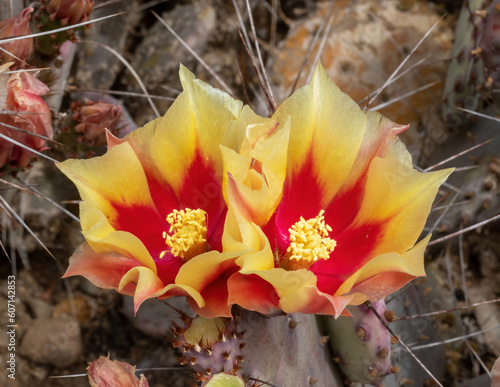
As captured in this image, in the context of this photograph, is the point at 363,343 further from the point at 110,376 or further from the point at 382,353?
the point at 110,376

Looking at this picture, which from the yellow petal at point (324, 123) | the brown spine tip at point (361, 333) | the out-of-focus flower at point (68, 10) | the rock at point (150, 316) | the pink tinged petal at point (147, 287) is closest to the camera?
the pink tinged petal at point (147, 287)

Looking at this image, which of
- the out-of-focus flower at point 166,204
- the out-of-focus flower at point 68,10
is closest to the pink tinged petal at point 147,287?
the out-of-focus flower at point 166,204

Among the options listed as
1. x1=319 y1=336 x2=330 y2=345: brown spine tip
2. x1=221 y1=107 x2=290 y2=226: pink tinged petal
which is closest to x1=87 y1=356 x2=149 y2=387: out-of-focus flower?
x1=221 y1=107 x2=290 y2=226: pink tinged petal

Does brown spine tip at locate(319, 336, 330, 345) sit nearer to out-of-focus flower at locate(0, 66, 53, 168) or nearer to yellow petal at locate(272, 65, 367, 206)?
yellow petal at locate(272, 65, 367, 206)

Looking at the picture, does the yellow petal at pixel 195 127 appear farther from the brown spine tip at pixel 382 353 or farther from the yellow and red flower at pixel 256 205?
the brown spine tip at pixel 382 353

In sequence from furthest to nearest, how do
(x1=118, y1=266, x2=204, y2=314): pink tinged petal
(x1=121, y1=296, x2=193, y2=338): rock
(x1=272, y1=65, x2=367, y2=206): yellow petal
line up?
(x1=121, y1=296, x2=193, y2=338): rock → (x1=272, y1=65, x2=367, y2=206): yellow petal → (x1=118, y1=266, x2=204, y2=314): pink tinged petal

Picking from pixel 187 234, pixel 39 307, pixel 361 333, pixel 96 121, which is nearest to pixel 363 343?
pixel 361 333
